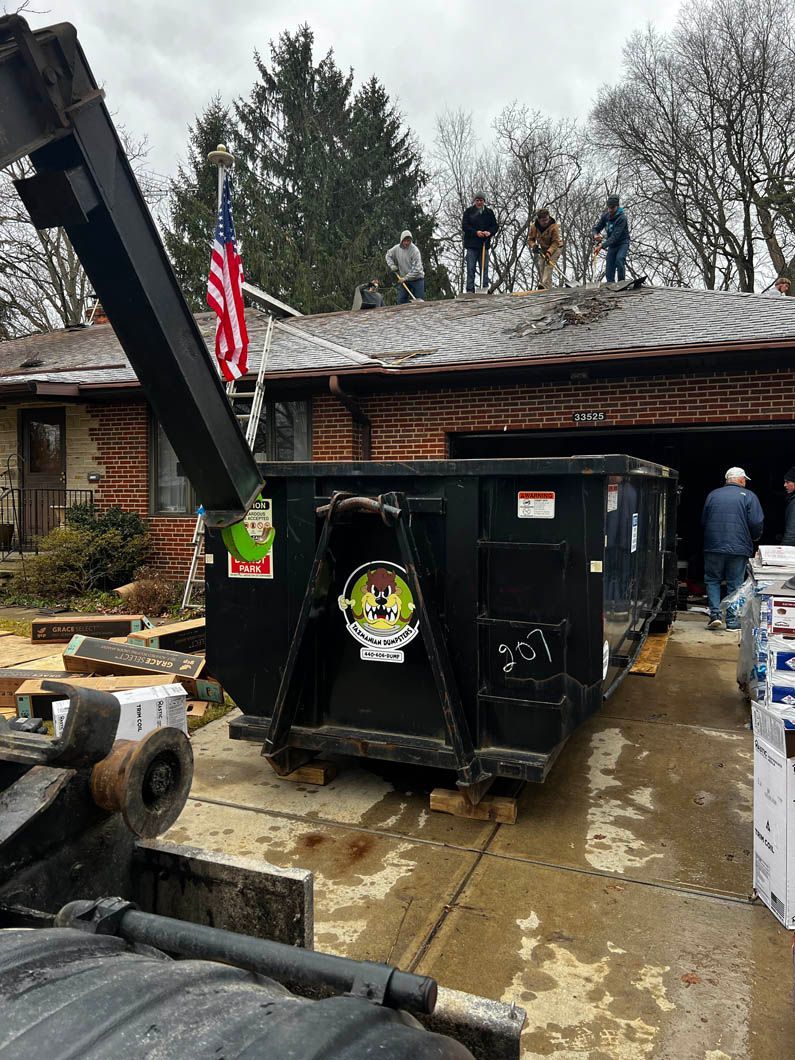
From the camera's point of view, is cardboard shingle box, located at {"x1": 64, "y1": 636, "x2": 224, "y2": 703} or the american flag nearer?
cardboard shingle box, located at {"x1": 64, "y1": 636, "x2": 224, "y2": 703}

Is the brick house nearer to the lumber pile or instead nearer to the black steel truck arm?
the lumber pile

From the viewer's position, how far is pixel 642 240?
28.7 meters

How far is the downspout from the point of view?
1055 cm

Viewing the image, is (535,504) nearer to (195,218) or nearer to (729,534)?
(729,534)

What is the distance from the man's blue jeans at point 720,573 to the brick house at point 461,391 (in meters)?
1.68

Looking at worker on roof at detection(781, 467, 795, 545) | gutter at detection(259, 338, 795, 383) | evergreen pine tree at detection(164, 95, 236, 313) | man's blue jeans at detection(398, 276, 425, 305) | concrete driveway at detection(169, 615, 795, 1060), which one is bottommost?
concrete driveway at detection(169, 615, 795, 1060)

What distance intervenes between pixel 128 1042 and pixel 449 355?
10.4 m

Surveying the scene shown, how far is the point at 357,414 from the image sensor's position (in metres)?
11.1

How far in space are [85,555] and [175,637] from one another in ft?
16.7

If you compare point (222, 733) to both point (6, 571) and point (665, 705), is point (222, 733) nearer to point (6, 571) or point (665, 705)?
point (665, 705)

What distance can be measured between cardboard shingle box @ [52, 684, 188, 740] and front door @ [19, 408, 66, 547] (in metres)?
9.24

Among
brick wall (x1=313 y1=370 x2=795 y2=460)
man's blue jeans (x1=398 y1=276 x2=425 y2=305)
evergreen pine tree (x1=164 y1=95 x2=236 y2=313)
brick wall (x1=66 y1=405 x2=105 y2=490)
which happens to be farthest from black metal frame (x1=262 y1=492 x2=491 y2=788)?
evergreen pine tree (x1=164 y1=95 x2=236 y2=313)

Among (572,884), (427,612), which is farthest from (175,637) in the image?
(572,884)

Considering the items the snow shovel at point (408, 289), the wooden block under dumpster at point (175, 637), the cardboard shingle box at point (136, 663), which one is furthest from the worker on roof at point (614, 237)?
the cardboard shingle box at point (136, 663)
